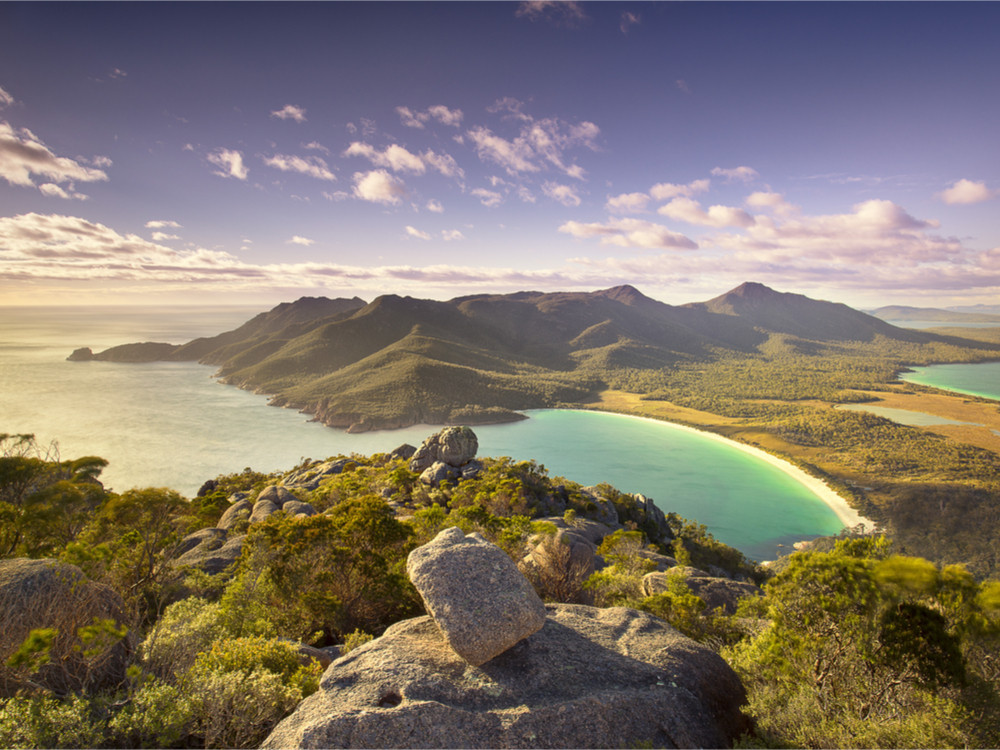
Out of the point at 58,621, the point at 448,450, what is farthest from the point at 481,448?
the point at 58,621

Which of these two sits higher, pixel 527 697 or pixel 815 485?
pixel 527 697

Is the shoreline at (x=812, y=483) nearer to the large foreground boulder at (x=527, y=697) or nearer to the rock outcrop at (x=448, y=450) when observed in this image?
the rock outcrop at (x=448, y=450)

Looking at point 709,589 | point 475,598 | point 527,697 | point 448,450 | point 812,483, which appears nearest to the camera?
point 527,697

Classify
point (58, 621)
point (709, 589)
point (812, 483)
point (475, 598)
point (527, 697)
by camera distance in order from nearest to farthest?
1. point (527, 697)
2. point (475, 598)
3. point (58, 621)
4. point (709, 589)
5. point (812, 483)

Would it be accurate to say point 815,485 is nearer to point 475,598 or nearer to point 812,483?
point 812,483

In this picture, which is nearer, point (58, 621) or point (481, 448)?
point (58, 621)

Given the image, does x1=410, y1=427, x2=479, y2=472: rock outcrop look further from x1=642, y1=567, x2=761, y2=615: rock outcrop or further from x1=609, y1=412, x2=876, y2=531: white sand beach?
x1=609, y1=412, x2=876, y2=531: white sand beach

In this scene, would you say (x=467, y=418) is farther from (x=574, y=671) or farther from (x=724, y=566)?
(x=574, y=671)
